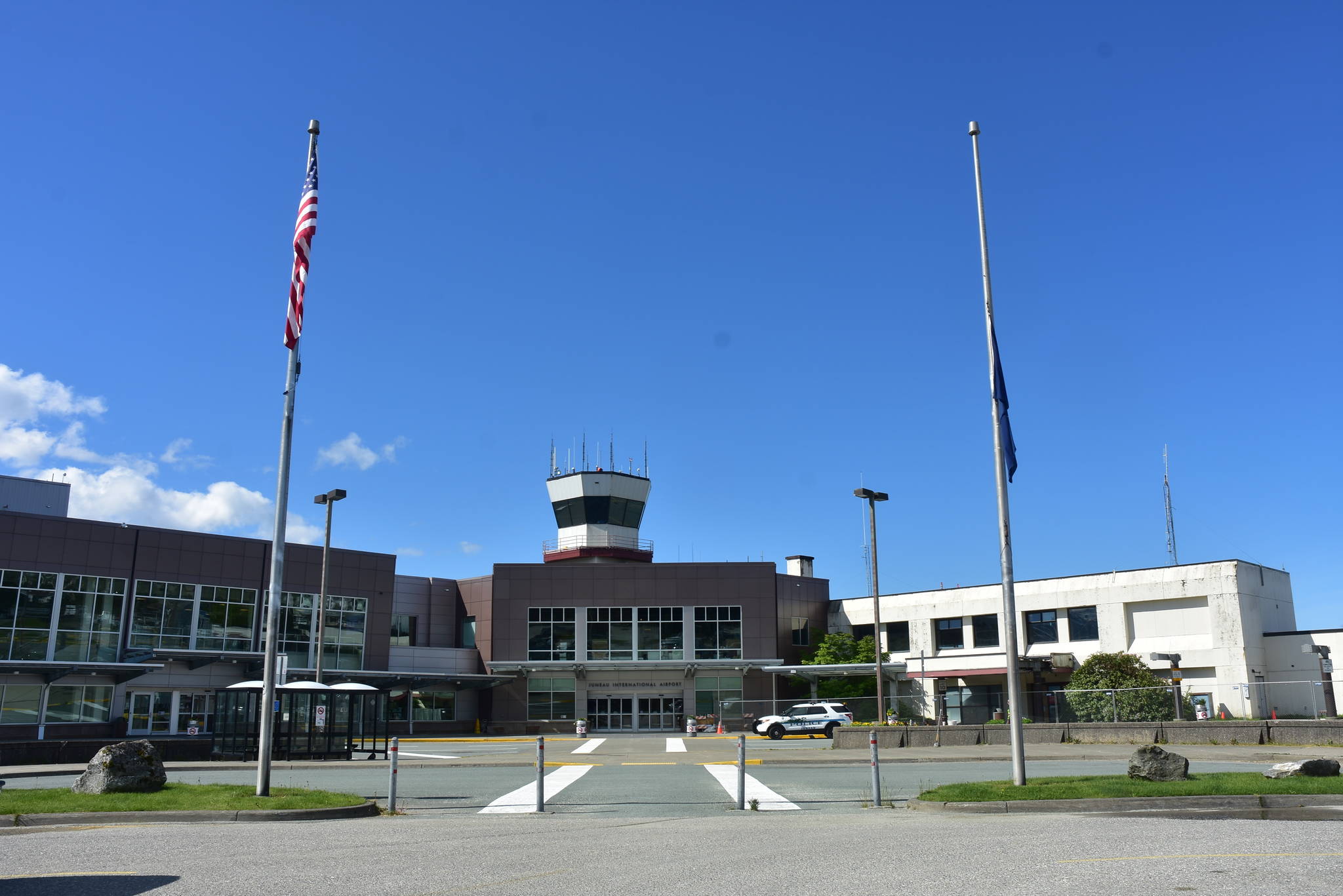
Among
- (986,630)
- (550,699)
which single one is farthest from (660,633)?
(986,630)

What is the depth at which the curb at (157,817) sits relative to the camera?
13.9 metres

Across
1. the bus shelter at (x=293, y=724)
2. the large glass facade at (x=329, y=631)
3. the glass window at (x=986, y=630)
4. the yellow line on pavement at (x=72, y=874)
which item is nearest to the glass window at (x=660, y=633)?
the large glass facade at (x=329, y=631)

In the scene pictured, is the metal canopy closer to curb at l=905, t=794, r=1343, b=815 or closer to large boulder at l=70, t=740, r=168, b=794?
curb at l=905, t=794, r=1343, b=815

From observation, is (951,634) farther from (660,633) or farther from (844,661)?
(660,633)

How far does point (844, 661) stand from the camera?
193ft

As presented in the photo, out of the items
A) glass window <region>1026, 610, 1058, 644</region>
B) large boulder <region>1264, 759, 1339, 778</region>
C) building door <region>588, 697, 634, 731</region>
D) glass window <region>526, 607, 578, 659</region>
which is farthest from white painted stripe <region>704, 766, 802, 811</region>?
glass window <region>526, 607, 578, 659</region>

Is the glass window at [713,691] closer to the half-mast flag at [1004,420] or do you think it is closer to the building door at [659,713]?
the building door at [659,713]

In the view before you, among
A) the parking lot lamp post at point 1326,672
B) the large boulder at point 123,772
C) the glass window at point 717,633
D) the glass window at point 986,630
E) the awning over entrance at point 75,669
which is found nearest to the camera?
the large boulder at point 123,772

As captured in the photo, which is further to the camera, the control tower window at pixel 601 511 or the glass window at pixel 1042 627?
the control tower window at pixel 601 511

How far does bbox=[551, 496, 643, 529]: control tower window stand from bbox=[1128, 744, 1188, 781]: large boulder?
166ft

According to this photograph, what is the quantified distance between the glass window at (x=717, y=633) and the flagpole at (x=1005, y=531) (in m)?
43.3

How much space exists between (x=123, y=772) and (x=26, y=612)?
32965 mm

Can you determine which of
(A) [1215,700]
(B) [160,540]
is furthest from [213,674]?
(A) [1215,700]

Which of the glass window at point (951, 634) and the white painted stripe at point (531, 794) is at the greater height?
the glass window at point (951, 634)
